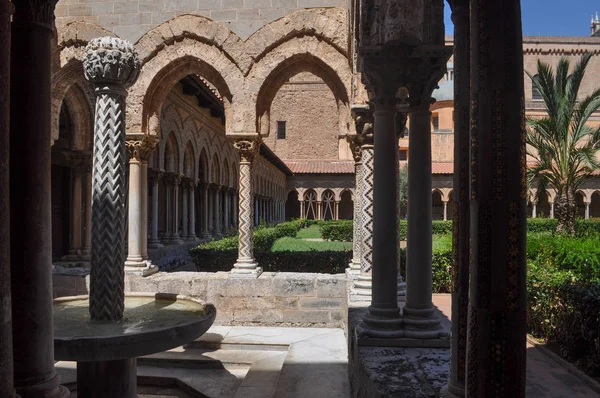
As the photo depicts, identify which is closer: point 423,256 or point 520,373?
point 520,373

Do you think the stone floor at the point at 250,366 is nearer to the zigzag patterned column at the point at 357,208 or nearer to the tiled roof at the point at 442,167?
the zigzag patterned column at the point at 357,208

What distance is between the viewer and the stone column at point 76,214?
9.63 metres

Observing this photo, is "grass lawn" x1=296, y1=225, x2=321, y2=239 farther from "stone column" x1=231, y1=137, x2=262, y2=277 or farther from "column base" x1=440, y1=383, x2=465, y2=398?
"column base" x1=440, y1=383, x2=465, y2=398

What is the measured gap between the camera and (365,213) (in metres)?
6.40

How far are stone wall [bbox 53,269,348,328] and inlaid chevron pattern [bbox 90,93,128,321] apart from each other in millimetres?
3568

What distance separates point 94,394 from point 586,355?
4.45 meters

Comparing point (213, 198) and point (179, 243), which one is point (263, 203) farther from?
point (179, 243)

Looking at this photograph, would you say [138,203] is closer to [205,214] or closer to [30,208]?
[30,208]

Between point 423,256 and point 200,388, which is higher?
point 423,256

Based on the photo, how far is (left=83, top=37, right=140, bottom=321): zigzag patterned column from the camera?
3484 millimetres

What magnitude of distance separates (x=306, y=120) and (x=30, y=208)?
34926mm

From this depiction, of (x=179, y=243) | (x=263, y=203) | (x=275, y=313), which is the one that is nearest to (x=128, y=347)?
(x=275, y=313)

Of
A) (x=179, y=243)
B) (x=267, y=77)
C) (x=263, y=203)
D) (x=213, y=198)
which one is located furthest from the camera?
(x=263, y=203)

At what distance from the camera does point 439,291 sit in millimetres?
10266
